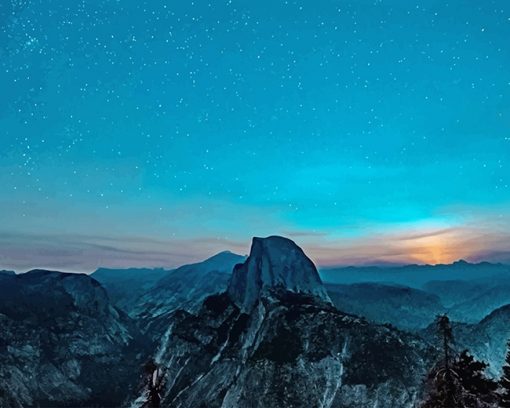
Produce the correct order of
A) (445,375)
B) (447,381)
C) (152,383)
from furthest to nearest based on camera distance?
1. (447,381)
2. (445,375)
3. (152,383)

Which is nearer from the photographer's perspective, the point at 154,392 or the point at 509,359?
the point at 154,392

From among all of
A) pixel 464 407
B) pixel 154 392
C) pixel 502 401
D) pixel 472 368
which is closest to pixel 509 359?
pixel 502 401

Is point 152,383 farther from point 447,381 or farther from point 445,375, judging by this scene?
point 447,381

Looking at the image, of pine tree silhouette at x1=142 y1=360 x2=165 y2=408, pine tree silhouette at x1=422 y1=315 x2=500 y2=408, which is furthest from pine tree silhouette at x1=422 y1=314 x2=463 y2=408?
pine tree silhouette at x1=142 y1=360 x2=165 y2=408

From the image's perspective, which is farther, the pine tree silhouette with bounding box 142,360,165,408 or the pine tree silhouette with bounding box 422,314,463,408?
the pine tree silhouette with bounding box 422,314,463,408

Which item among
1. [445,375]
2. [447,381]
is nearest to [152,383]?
[445,375]

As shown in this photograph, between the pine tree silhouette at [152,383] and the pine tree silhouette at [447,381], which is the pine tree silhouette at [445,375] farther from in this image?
the pine tree silhouette at [152,383]

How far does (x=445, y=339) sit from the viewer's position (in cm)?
2988

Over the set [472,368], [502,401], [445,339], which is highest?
[445,339]

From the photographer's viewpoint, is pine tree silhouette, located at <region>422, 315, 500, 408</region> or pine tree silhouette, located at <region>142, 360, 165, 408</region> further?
pine tree silhouette, located at <region>422, 315, 500, 408</region>

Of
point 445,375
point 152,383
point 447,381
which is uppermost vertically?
point 152,383

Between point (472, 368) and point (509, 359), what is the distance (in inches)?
346

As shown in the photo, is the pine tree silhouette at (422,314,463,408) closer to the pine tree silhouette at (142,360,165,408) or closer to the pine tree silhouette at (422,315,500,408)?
the pine tree silhouette at (422,315,500,408)

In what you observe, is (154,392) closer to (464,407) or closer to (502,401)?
(464,407)
